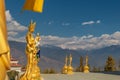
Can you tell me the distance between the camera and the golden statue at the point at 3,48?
2.93 meters

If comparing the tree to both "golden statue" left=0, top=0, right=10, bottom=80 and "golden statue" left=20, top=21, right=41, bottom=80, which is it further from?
"golden statue" left=0, top=0, right=10, bottom=80

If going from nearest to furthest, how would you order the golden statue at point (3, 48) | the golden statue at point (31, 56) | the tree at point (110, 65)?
the golden statue at point (3, 48), the golden statue at point (31, 56), the tree at point (110, 65)

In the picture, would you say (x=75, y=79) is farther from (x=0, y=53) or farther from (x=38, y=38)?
(x=0, y=53)

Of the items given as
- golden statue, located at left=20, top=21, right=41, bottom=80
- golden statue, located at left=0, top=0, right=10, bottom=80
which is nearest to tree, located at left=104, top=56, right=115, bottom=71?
golden statue, located at left=20, top=21, right=41, bottom=80

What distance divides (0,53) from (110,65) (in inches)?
995

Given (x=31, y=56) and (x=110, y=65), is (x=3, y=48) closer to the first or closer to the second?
(x=31, y=56)

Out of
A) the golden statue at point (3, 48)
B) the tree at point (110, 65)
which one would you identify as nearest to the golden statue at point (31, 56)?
the golden statue at point (3, 48)

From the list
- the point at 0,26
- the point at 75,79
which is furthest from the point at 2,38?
the point at 75,79

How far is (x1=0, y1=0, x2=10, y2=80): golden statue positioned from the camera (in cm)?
293

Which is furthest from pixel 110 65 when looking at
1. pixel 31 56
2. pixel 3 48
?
pixel 3 48

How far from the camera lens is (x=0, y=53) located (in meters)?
2.91

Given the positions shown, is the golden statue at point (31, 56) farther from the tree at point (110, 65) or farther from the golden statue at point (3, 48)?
the tree at point (110, 65)

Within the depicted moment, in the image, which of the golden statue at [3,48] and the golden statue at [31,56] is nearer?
the golden statue at [3,48]

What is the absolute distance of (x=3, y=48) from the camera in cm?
291
